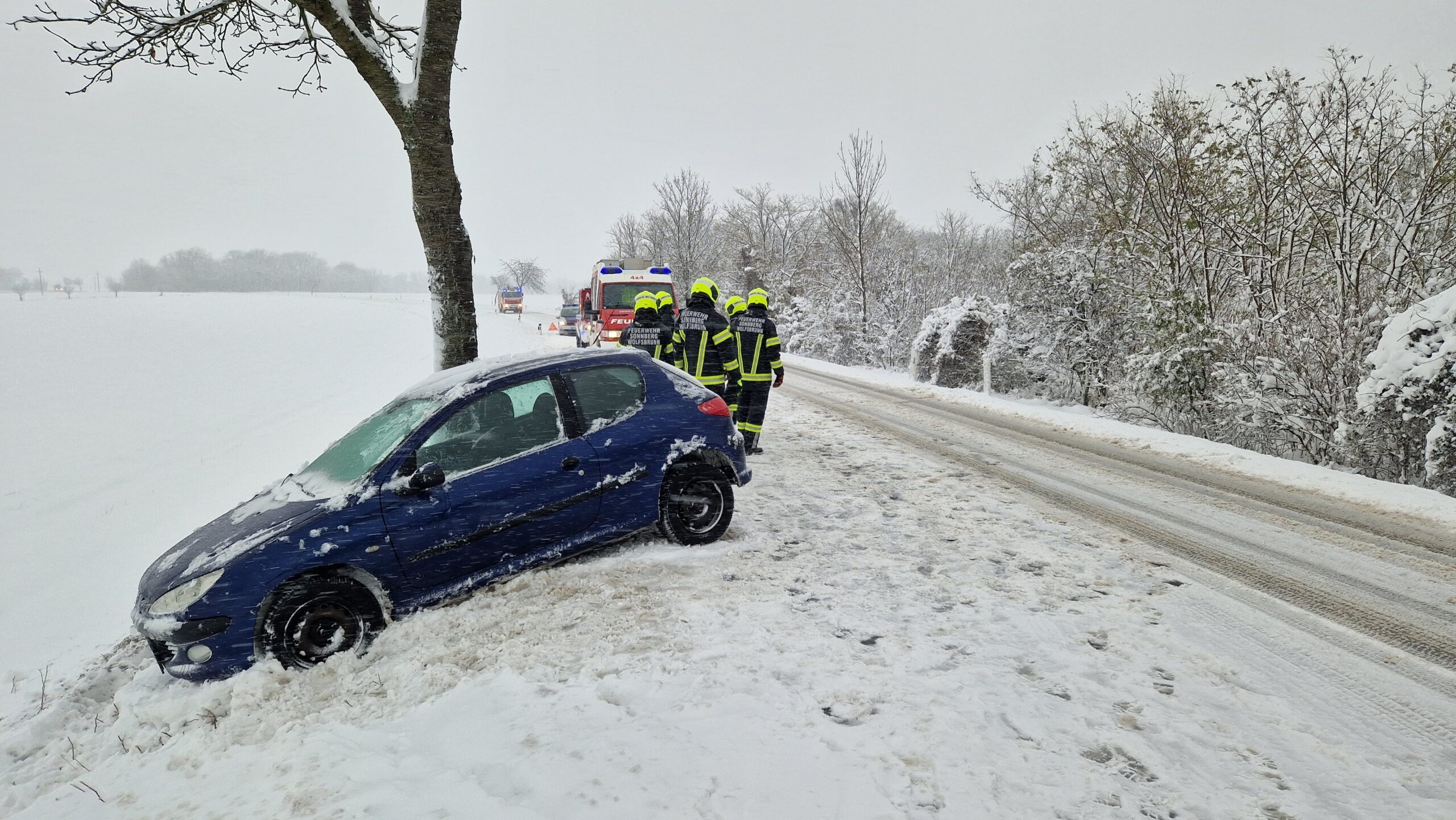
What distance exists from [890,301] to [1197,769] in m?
20.7

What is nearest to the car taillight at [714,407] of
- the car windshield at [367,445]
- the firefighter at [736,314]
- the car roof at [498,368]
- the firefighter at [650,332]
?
the car roof at [498,368]

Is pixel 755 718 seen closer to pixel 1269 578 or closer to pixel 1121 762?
pixel 1121 762

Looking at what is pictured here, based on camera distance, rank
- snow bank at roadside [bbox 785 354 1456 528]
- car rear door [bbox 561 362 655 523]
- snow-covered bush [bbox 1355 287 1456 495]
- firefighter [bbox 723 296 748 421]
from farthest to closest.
Answer: firefighter [bbox 723 296 748 421] < snow-covered bush [bbox 1355 287 1456 495] < snow bank at roadside [bbox 785 354 1456 528] < car rear door [bbox 561 362 655 523]

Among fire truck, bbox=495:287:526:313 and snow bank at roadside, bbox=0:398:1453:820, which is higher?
fire truck, bbox=495:287:526:313

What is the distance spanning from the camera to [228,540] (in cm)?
351

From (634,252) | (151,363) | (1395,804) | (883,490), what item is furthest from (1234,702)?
(634,252)

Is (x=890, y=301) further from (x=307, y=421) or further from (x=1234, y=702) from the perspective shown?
(x=1234, y=702)

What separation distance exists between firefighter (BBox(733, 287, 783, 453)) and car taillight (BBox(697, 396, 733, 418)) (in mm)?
2383

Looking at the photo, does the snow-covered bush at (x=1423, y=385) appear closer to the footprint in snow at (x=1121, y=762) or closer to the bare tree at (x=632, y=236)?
the footprint in snow at (x=1121, y=762)

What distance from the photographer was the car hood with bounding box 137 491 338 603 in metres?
3.36

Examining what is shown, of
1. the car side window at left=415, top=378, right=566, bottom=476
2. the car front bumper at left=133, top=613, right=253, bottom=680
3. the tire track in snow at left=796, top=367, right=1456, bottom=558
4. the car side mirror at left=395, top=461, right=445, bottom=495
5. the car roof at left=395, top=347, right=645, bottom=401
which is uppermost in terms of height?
the car roof at left=395, top=347, right=645, bottom=401

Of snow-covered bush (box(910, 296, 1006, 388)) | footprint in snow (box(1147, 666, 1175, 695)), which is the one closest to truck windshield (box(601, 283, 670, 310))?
snow-covered bush (box(910, 296, 1006, 388))

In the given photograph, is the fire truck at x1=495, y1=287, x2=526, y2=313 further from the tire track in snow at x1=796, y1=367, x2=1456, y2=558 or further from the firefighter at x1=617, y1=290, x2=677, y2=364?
the tire track in snow at x1=796, y1=367, x2=1456, y2=558

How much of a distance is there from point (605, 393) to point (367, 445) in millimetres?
1562
